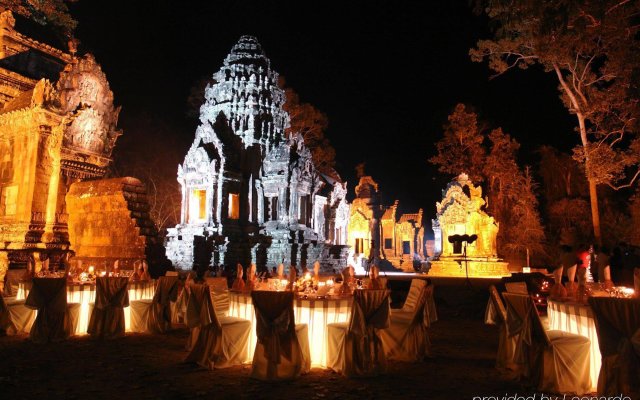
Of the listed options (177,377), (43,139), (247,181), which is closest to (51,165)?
(43,139)

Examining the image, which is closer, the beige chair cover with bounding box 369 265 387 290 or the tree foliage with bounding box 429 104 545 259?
the beige chair cover with bounding box 369 265 387 290

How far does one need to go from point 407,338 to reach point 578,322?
6.01 ft

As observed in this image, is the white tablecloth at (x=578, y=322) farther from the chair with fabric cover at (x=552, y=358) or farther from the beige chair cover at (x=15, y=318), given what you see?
the beige chair cover at (x=15, y=318)

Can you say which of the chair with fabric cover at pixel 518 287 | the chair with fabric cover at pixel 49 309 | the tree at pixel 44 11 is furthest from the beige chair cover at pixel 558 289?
the tree at pixel 44 11

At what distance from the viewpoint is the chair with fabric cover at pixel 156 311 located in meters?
7.11

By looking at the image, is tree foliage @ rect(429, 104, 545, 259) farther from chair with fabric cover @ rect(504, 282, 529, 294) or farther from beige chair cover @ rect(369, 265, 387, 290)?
beige chair cover @ rect(369, 265, 387, 290)

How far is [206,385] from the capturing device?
14.3 ft

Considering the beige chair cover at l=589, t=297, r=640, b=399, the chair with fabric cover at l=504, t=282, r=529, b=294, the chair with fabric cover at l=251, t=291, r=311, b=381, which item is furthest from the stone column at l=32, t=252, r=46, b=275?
the beige chair cover at l=589, t=297, r=640, b=399

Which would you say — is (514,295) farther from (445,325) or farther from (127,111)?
(127,111)

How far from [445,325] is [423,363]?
3569mm

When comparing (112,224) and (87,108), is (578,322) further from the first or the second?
(87,108)

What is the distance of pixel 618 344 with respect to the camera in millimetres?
Result: 3770

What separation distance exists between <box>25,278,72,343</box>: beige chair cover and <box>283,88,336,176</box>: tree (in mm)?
24549

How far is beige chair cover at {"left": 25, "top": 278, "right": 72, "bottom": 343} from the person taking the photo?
6199 millimetres
